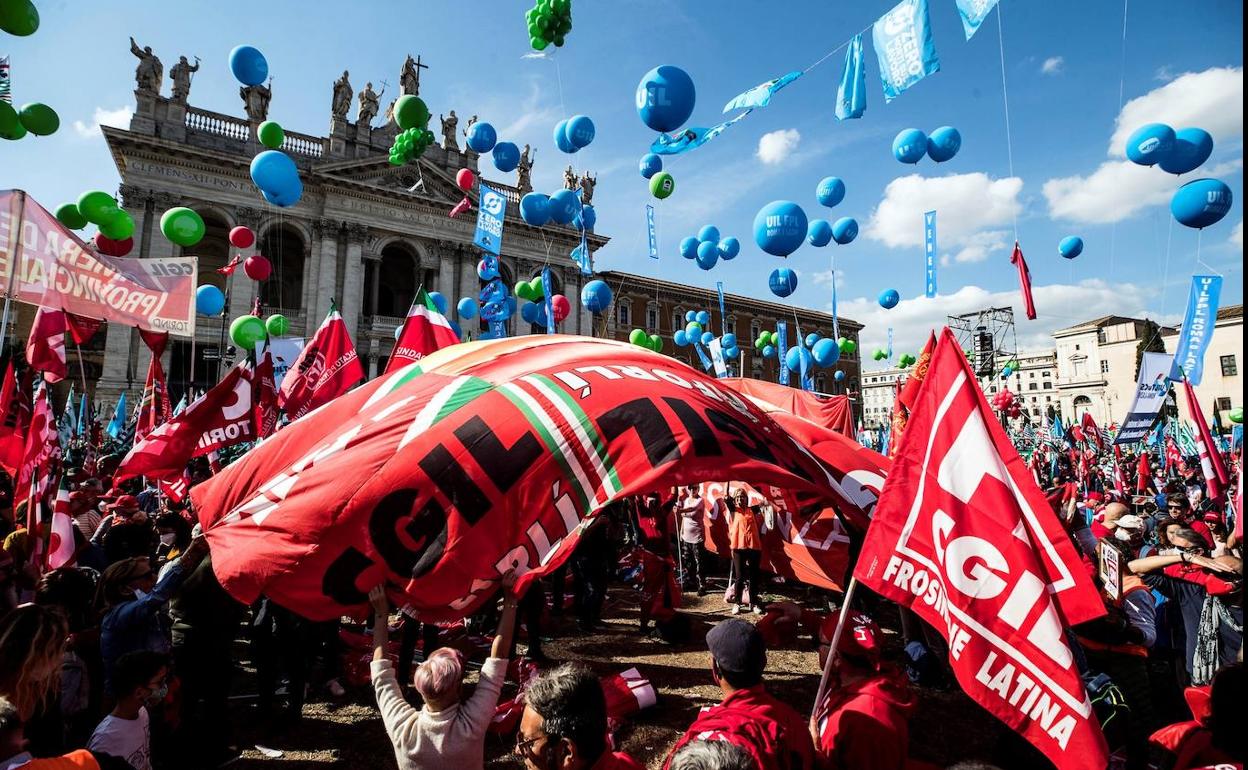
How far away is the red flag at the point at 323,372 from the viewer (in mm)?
8305

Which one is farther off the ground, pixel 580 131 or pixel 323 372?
pixel 580 131

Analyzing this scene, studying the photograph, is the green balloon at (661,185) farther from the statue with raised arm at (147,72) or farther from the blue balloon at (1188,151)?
the statue with raised arm at (147,72)

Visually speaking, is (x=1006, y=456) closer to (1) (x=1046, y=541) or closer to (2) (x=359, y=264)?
(1) (x=1046, y=541)

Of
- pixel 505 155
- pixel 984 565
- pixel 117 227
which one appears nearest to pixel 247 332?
pixel 117 227

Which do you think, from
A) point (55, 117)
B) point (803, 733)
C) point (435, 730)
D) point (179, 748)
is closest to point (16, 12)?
point (55, 117)

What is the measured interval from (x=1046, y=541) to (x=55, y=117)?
12598mm

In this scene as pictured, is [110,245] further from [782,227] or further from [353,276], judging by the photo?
[353,276]

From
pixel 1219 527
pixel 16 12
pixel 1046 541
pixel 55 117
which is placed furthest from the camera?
pixel 55 117

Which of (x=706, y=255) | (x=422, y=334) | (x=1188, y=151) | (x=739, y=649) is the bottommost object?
(x=739, y=649)

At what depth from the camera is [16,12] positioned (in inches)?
258

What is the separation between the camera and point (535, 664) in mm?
6129

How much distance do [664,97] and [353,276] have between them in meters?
25.7

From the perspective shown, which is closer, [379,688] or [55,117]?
[379,688]

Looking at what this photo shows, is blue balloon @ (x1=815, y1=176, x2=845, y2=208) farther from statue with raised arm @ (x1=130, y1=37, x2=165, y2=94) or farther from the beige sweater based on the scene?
statue with raised arm @ (x1=130, y1=37, x2=165, y2=94)
